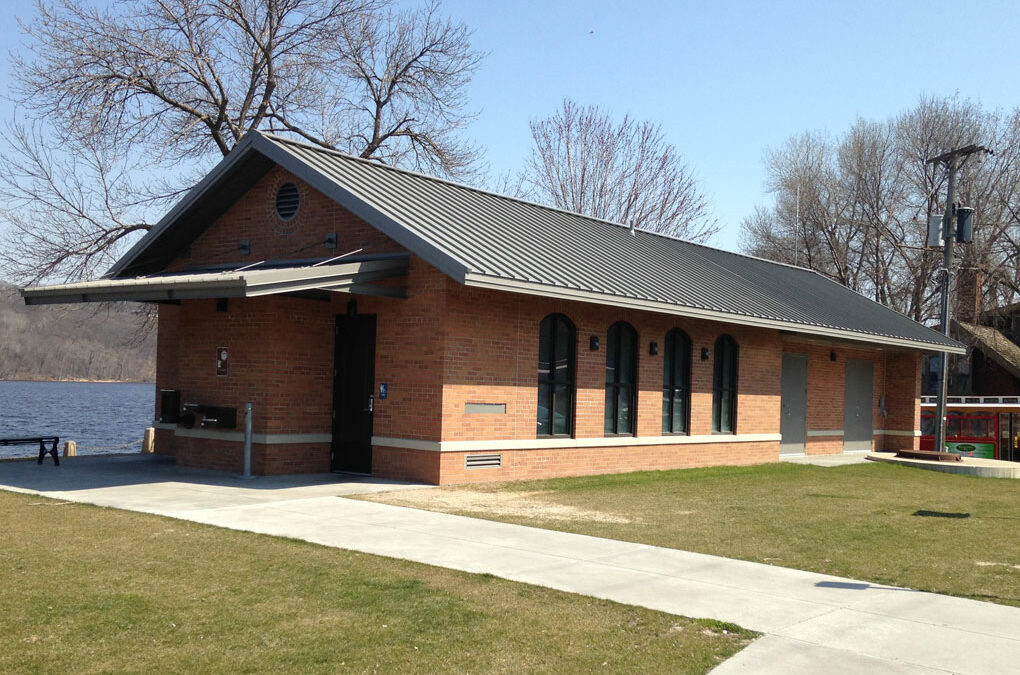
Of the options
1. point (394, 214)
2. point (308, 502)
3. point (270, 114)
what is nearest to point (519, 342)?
point (394, 214)

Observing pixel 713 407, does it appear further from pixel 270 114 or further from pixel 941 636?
pixel 270 114

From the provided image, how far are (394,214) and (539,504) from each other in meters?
5.03

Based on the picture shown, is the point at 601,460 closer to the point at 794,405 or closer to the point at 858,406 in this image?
the point at 794,405

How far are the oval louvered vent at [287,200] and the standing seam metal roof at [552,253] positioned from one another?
70 cm

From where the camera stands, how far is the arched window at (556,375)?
16844 mm

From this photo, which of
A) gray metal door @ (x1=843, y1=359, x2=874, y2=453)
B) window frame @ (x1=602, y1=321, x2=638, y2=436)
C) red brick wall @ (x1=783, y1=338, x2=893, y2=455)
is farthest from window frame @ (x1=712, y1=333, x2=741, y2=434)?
gray metal door @ (x1=843, y1=359, x2=874, y2=453)

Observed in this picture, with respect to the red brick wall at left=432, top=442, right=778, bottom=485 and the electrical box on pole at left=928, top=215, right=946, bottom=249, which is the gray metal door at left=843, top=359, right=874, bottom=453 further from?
the red brick wall at left=432, top=442, right=778, bottom=485

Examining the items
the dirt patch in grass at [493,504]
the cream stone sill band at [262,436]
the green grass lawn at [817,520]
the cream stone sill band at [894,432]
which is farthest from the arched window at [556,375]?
the cream stone sill band at [894,432]

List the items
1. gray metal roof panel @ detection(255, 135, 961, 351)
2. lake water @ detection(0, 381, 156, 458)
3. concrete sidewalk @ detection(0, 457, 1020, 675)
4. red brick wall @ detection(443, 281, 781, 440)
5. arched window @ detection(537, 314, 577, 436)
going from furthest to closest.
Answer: lake water @ detection(0, 381, 156, 458)
arched window @ detection(537, 314, 577, 436)
gray metal roof panel @ detection(255, 135, 961, 351)
red brick wall @ detection(443, 281, 781, 440)
concrete sidewalk @ detection(0, 457, 1020, 675)

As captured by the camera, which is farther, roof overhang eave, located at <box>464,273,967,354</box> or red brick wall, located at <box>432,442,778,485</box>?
red brick wall, located at <box>432,442,778,485</box>

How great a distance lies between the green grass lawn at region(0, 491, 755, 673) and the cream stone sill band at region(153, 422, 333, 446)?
21.4 feet

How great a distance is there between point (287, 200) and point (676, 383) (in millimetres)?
8265

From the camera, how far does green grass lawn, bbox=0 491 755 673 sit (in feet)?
20.1

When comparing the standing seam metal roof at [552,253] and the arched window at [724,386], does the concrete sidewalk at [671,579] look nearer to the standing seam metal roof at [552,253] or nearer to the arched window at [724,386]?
the standing seam metal roof at [552,253]
